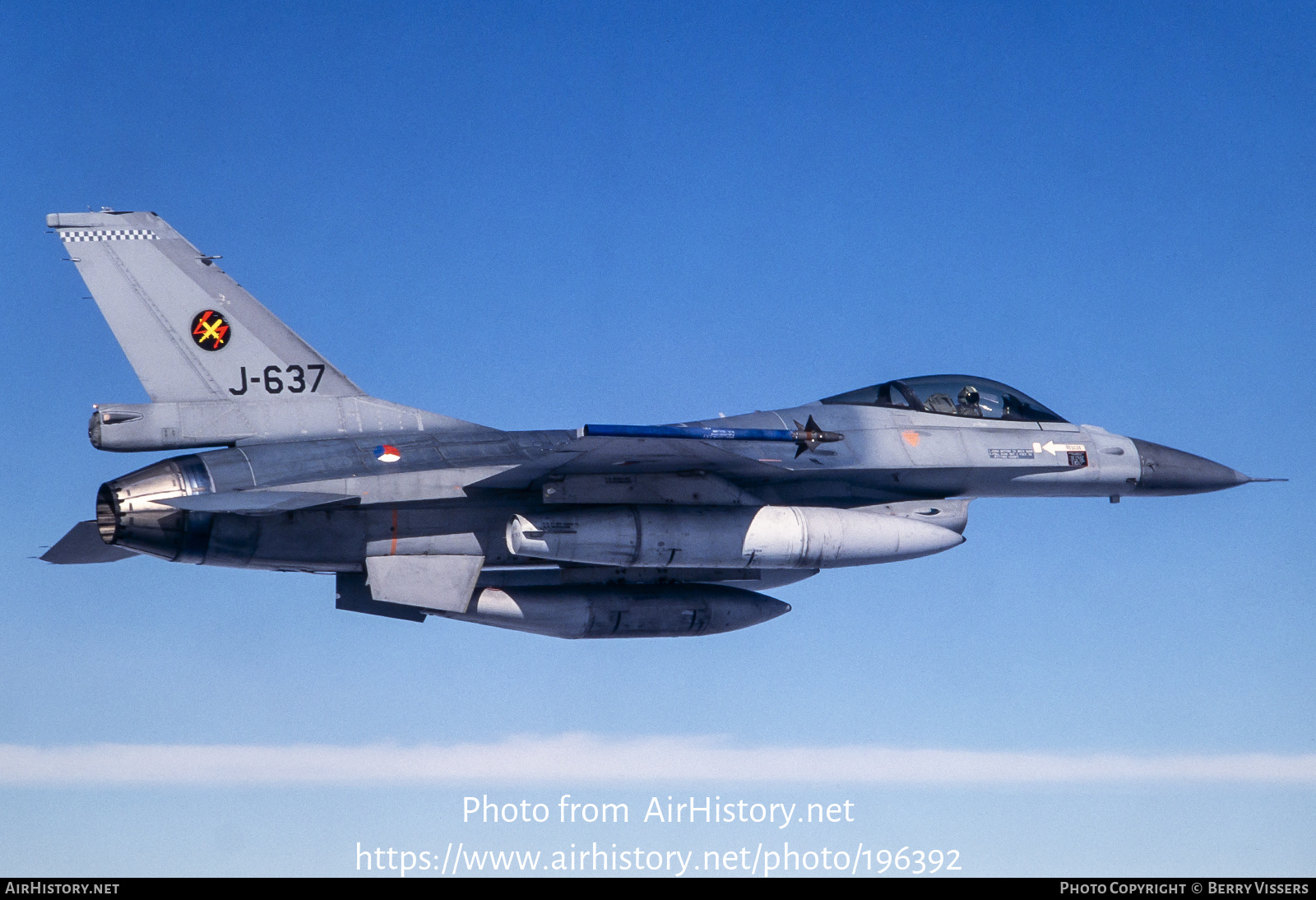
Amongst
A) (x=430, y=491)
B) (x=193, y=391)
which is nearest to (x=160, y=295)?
(x=193, y=391)

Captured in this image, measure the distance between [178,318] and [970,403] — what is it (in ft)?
27.2

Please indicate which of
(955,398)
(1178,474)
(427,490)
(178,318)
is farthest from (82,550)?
(1178,474)

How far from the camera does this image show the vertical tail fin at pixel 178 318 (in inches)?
476

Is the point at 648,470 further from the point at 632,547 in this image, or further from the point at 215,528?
the point at 215,528

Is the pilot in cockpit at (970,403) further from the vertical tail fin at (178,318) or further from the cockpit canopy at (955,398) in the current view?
the vertical tail fin at (178,318)

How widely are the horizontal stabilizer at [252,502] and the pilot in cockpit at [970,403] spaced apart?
22.9 feet

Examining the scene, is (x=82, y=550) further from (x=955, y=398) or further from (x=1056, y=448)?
(x=1056, y=448)

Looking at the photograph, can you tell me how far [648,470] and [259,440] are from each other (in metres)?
3.59

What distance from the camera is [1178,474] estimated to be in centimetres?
1480

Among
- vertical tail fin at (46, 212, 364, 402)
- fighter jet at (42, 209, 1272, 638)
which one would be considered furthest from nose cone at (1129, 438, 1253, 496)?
vertical tail fin at (46, 212, 364, 402)

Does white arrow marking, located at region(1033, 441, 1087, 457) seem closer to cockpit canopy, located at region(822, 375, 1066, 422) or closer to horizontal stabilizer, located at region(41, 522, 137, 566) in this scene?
cockpit canopy, located at region(822, 375, 1066, 422)

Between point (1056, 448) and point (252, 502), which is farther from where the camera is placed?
point (1056, 448)

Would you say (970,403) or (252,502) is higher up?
(970,403)

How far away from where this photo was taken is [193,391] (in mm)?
12133
